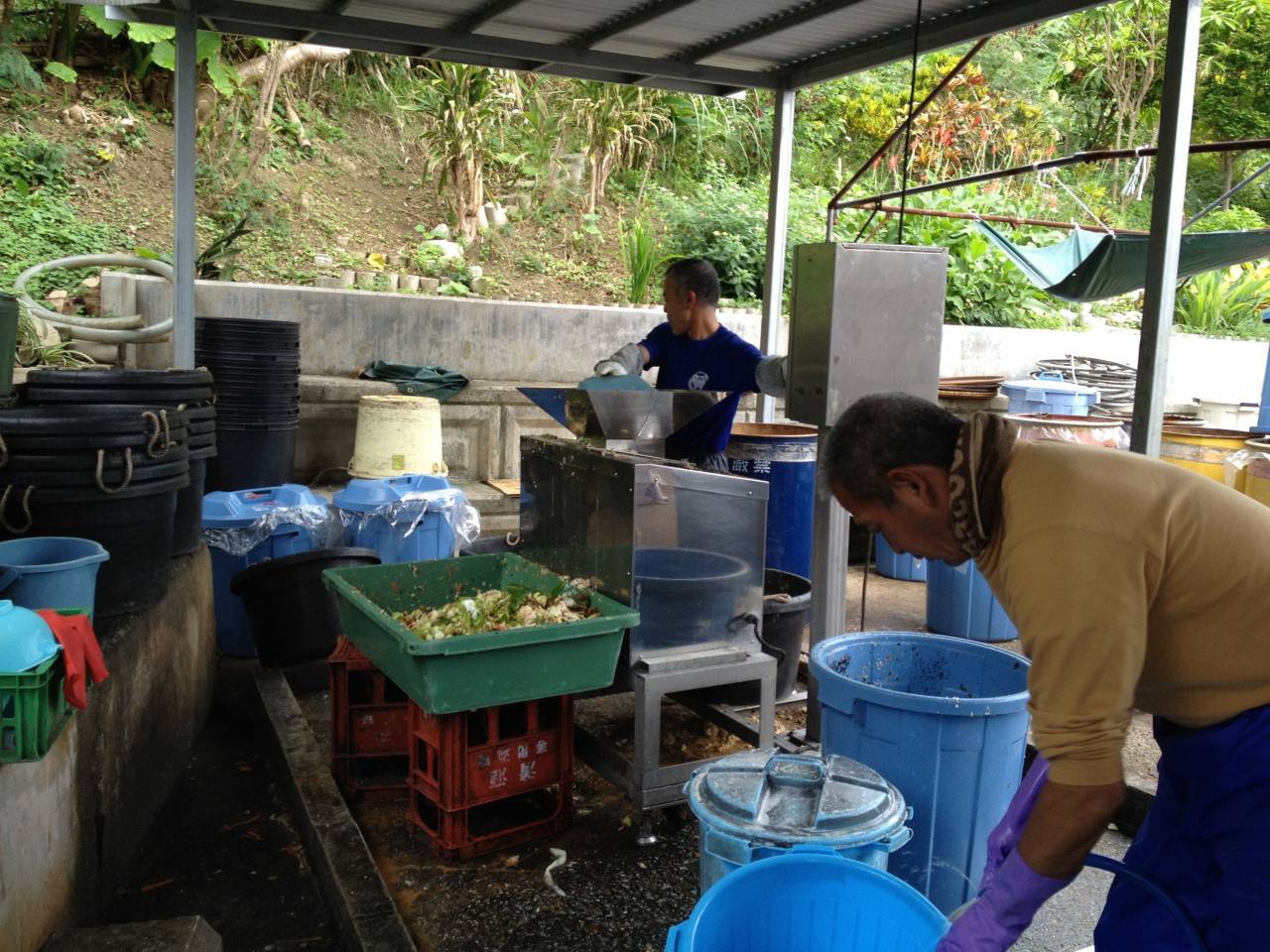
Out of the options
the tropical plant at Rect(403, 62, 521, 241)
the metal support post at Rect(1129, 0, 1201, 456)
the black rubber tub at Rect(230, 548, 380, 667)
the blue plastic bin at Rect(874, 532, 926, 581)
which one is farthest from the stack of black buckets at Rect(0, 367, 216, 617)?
the tropical plant at Rect(403, 62, 521, 241)

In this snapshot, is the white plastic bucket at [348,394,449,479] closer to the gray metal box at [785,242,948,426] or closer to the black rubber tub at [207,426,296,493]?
the black rubber tub at [207,426,296,493]

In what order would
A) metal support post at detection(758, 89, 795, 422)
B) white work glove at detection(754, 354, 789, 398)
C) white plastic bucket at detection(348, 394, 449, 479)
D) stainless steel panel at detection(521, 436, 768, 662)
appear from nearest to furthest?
stainless steel panel at detection(521, 436, 768, 662), white work glove at detection(754, 354, 789, 398), metal support post at detection(758, 89, 795, 422), white plastic bucket at detection(348, 394, 449, 479)

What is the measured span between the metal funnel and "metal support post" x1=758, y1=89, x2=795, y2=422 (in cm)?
231

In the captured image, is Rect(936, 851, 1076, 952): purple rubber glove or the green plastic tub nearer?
Rect(936, 851, 1076, 952): purple rubber glove

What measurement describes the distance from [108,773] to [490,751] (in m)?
1.28

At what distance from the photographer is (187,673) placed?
4.53 meters

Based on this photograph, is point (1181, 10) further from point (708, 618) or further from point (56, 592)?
point (56, 592)

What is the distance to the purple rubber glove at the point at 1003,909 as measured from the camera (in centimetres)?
170

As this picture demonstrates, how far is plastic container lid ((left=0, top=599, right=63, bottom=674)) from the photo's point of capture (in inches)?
88.7

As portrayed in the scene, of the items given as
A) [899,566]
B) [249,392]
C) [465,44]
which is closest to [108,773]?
[249,392]

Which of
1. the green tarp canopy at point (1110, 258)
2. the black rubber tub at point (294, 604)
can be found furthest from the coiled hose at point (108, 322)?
the green tarp canopy at point (1110, 258)

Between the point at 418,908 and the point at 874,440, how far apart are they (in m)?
2.32

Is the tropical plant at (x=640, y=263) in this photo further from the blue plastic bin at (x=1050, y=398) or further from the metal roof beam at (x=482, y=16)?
the metal roof beam at (x=482, y=16)

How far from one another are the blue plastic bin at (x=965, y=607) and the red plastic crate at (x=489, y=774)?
2.96 metres
